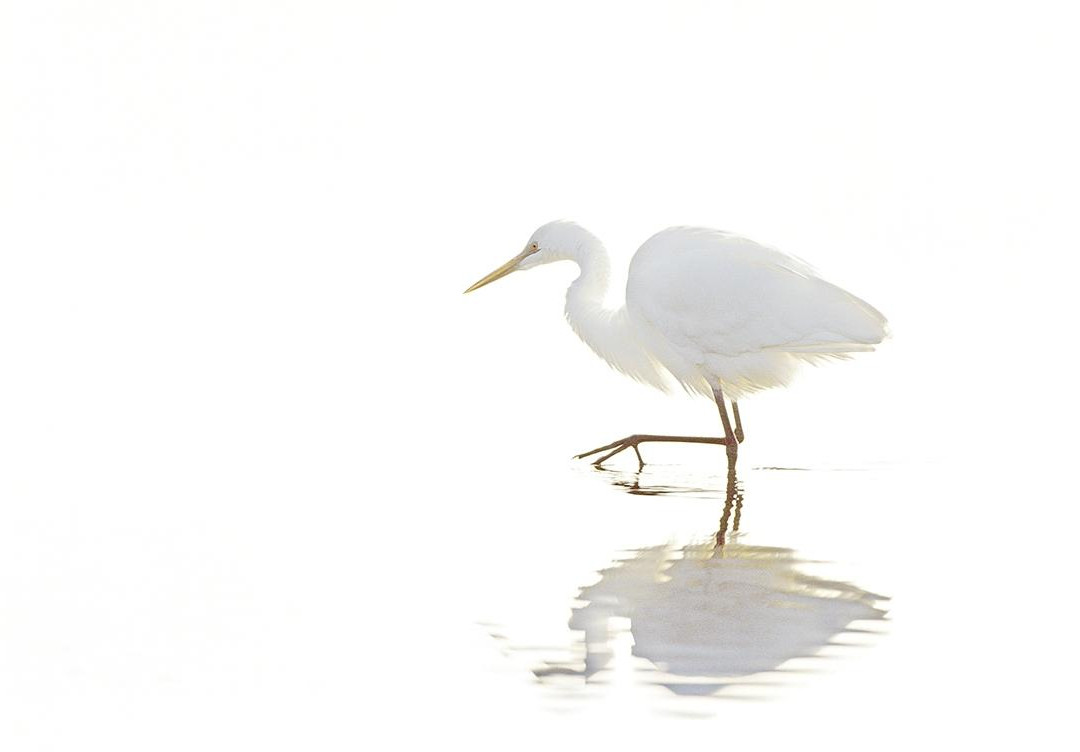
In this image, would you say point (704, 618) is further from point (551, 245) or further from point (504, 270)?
point (504, 270)

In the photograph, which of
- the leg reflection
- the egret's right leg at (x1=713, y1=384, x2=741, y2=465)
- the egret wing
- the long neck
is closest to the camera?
the leg reflection

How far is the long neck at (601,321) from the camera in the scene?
9.46 meters

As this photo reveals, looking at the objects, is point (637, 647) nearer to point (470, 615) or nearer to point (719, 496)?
point (470, 615)

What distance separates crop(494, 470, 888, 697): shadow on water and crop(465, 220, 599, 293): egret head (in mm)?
3257

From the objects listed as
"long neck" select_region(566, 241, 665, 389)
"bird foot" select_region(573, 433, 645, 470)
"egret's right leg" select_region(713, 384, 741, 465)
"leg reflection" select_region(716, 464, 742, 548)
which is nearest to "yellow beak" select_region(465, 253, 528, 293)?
"long neck" select_region(566, 241, 665, 389)

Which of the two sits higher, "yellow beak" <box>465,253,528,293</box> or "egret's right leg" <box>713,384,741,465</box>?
"yellow beak" <box>465,253,528,293</box>

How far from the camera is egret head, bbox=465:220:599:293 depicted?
9711mm

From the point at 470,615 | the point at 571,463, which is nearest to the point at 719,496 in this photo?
the point at 571,463

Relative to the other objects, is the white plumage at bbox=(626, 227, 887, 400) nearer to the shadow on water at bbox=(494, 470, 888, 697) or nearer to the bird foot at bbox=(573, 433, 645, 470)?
the bird foot at bbox=(573, 433, 645, 470)

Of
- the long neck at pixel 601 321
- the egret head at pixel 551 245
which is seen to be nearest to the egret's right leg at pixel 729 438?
the long neck at pixel 601 321

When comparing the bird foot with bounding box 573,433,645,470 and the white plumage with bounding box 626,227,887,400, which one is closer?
the white plumage with bounding box 626,227,887,400

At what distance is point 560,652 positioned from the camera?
5391mm

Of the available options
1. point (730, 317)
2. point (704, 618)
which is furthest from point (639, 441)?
point (704, 618)

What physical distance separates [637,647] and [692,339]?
12.2 feet
